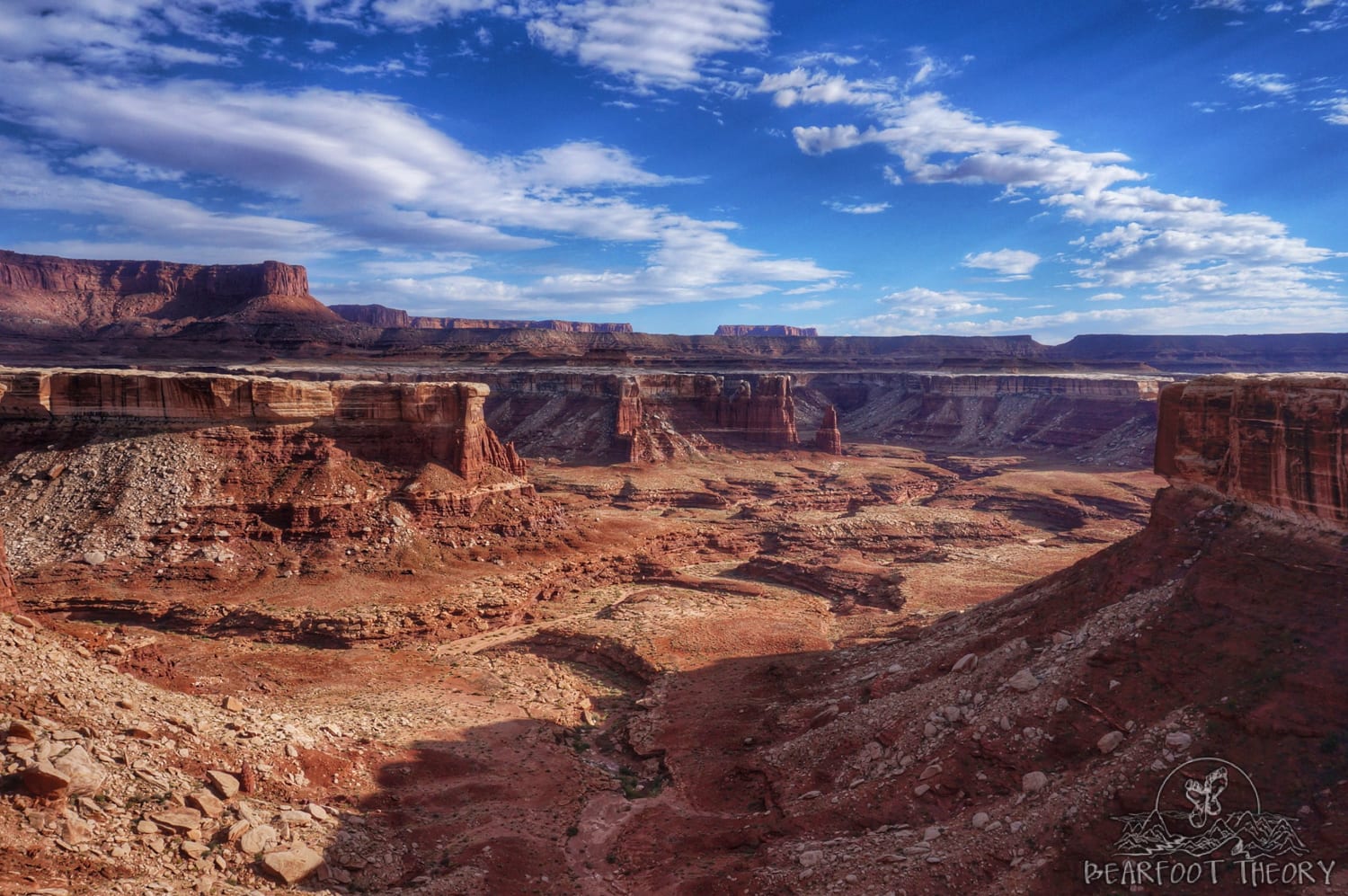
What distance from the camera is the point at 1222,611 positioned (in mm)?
16516

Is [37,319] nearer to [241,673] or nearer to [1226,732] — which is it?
[241,673]

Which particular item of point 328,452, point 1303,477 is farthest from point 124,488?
point 1303,477

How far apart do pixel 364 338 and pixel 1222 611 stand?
191 metres

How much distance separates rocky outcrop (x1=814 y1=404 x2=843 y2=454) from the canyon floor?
132ft

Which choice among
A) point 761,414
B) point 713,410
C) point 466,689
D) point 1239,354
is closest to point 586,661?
point 466,689

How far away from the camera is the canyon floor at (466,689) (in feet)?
46.8

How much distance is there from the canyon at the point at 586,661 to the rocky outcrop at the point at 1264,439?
3.8 inches

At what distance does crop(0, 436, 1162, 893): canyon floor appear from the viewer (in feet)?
46.8

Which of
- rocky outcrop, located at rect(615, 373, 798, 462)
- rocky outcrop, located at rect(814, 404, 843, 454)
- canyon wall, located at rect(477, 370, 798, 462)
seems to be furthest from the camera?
rocky outcrop, located at rect(814, 404, 843, 454)

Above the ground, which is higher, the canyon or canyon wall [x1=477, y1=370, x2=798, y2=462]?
canyon wall [x1=477, y1=370, x2=798, y2=462]

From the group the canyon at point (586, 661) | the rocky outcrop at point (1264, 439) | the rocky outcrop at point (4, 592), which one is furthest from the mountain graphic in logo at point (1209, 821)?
the rocky outcrop at point (4, 592)

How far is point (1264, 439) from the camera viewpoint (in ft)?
60.4

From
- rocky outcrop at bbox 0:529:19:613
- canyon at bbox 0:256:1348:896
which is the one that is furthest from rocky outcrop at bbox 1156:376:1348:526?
rocky outcrop at bbox 0:529:19:613

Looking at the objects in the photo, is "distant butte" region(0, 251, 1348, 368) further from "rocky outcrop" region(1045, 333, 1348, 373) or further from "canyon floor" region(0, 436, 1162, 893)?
"canyon floor" region(0, 436, 1162, 893)
